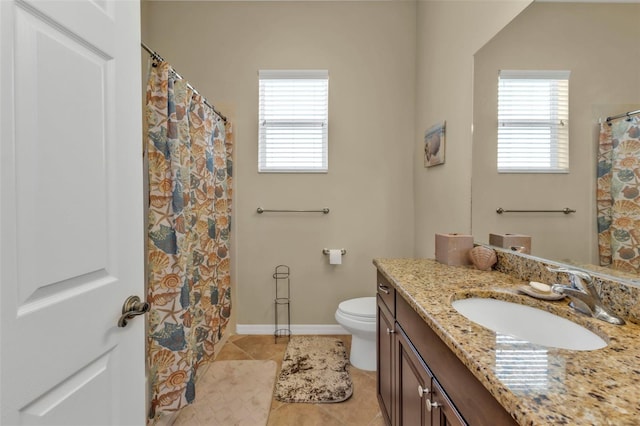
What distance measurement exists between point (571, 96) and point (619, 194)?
0.37 meters

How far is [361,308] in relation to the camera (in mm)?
2002

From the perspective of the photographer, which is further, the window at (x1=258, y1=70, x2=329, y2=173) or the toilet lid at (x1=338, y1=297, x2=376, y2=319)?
the window at (x1=258, y1=70, x2=329, y2=173)

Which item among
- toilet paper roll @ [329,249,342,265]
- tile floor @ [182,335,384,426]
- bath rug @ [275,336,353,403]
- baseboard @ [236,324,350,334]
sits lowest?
tile floor @ [182,335,384,426]

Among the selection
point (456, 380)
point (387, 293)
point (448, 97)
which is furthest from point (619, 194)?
point (448, 97)

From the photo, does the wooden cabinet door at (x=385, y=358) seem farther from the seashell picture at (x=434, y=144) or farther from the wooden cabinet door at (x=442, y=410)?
the seashell picture at (x=434, y=144)

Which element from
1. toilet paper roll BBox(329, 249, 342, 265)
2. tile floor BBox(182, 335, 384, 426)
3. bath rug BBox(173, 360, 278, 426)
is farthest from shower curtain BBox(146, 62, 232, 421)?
toilet paper roll BBox(329, 249, 342, 265)

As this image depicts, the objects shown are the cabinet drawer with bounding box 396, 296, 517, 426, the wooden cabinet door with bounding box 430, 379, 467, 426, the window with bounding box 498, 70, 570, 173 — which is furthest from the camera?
the window with bounding box 498, 70, 570, 173

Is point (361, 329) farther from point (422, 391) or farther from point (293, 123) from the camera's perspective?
point (293, 123)

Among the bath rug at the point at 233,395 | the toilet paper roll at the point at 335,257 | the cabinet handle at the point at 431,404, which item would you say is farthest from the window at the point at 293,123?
the cabinet handle at the point at 431,404

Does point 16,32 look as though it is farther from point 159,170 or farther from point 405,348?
point 405,348

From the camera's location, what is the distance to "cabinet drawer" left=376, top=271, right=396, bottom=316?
1.24 metres

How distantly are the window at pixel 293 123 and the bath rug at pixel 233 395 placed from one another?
1579mm

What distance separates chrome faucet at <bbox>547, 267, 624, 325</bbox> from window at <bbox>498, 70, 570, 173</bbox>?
15.9 inches

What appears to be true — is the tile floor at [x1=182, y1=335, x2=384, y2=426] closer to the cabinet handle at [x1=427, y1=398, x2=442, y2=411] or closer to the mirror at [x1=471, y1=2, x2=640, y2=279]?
the cabinet handle at [x1=427, y1=398, x2=442, y2=411]
